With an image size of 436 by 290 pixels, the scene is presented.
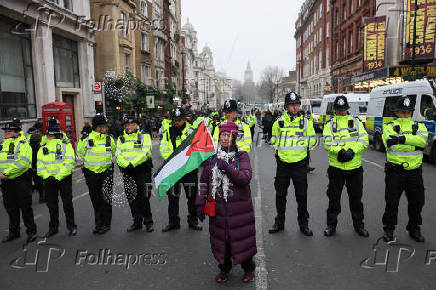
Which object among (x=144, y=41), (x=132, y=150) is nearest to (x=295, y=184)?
(x=132, y=150)

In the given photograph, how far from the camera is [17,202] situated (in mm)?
5305

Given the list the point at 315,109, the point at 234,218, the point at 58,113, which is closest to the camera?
the point at 234,218

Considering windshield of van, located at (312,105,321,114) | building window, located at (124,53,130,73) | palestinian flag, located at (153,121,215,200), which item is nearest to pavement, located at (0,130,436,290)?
palestinian flag, located at (153,121,215,200)

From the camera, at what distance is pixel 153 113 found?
31891 mm

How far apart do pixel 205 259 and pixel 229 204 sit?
1.24 m

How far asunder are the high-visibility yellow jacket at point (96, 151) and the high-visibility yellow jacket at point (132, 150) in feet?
0.89

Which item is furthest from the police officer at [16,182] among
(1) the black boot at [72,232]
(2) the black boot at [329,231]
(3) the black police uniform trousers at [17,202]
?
(2) the black boot at [329,231]

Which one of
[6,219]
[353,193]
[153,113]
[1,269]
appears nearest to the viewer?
[1,269]

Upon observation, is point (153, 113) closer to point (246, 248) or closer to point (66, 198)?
point (66, 198)

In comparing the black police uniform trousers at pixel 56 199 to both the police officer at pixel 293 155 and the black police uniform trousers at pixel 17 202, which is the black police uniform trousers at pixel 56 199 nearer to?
the black police uniform trousers at pixel 17 202

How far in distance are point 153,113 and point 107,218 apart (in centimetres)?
2704

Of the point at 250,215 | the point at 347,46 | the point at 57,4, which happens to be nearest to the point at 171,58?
the point at 347,46

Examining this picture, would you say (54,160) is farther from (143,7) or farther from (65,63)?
(143,7)

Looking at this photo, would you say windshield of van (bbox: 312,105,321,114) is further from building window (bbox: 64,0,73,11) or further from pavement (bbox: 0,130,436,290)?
pavement (bbox: 0,130,436,290)
